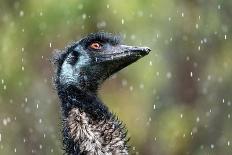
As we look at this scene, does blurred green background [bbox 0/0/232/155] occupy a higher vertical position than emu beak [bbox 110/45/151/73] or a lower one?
lower

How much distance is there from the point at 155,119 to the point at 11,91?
1836mm

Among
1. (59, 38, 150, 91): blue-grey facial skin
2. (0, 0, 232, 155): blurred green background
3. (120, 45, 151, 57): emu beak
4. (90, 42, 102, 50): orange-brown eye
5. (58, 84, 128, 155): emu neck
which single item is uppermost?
(120, 45, 151, 57): emu beak

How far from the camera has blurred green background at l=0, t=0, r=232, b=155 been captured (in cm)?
1471

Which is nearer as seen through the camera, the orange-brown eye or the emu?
the emu

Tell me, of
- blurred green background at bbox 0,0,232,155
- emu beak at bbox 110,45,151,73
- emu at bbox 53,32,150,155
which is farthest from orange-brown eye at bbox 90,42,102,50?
blurred green background at bbox 0,0,232,155

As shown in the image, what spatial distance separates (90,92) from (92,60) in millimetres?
281

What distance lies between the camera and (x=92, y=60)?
805 centimetres

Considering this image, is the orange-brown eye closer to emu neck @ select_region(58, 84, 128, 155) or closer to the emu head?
the emu head

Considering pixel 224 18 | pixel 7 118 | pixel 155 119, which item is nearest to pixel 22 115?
pixel 7 118

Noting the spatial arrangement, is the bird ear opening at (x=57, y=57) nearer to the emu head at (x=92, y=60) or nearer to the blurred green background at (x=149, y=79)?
the emu head at (x=92, y=60)

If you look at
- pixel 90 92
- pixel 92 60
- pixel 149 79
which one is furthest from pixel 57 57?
pixel 149 79

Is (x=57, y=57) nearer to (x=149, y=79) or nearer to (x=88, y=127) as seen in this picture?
(x=88, y=127)

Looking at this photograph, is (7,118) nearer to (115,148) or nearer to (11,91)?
(11,91)

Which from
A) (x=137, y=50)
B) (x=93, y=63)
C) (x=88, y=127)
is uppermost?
(x=137, y=50)
